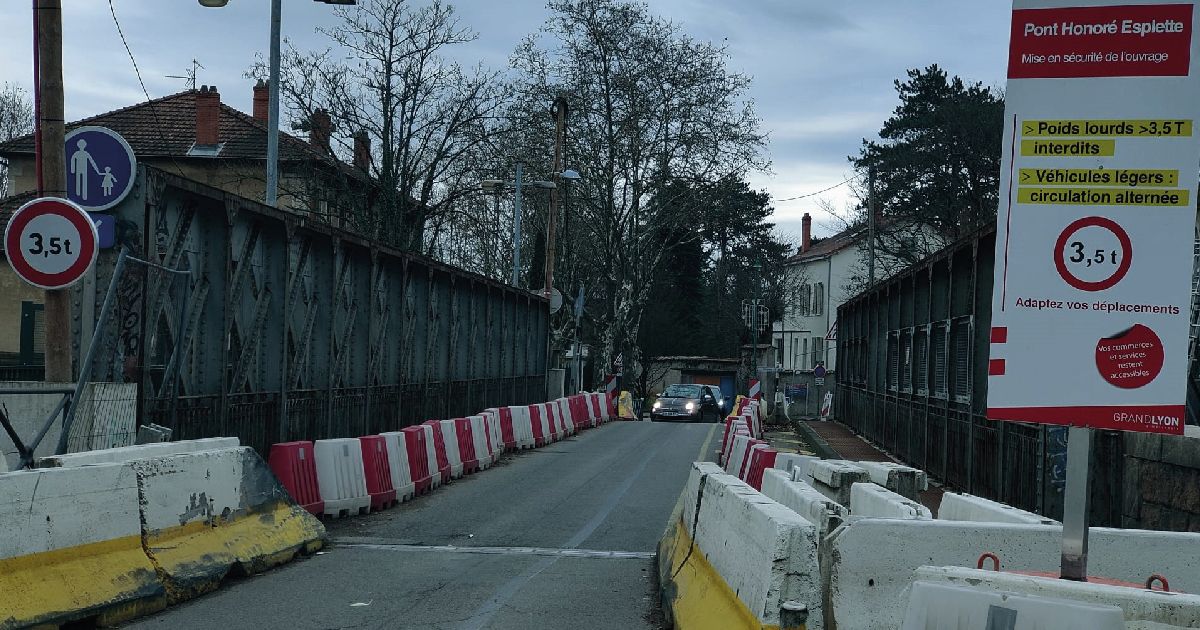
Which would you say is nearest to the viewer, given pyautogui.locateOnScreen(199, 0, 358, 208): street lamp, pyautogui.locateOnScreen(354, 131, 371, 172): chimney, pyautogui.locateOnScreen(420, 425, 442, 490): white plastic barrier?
pyautogui.locateOnScreen(420, 425, 442, 490): white plastic barrier

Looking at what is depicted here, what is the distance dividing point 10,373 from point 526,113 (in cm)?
2783

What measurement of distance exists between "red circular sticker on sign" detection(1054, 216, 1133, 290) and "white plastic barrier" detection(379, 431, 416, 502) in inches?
421

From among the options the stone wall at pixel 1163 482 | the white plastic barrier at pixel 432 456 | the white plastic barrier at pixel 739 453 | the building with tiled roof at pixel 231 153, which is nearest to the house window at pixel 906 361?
the white plastic barrier at pixel 739 453

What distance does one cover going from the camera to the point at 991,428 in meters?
14.7

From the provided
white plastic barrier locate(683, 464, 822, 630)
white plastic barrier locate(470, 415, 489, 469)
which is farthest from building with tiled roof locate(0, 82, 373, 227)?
white plastic barrier locate(683, 464, 822, 630)

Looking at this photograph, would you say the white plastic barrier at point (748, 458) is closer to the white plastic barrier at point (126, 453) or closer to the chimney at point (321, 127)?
the white plastic barrier at point (126, 453)

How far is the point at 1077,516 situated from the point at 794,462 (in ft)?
20.2

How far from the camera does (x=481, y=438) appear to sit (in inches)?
777

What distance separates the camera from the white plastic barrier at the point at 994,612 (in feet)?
12.0

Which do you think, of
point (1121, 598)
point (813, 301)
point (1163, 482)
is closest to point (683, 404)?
point (813, 301)

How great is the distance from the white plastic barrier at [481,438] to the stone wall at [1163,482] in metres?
11.2

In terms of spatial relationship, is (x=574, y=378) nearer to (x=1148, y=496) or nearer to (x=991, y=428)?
(x=991, y=428)

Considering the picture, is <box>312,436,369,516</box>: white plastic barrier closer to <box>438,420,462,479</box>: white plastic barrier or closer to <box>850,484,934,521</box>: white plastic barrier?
<box>438,420,462,479</box>: white plastic barrier

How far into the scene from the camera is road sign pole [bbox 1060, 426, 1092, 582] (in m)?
4.31
